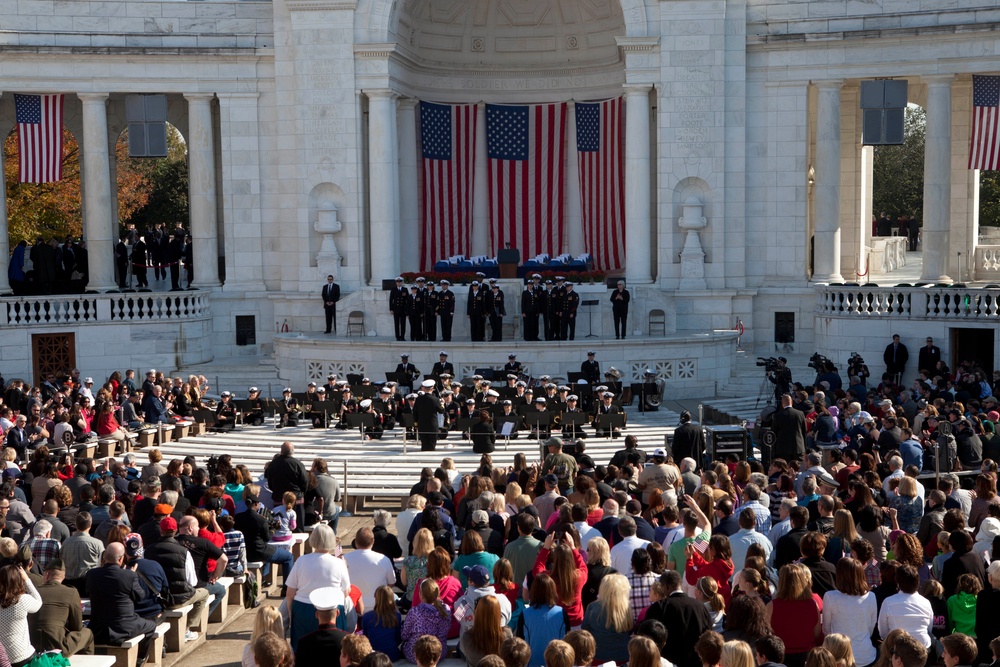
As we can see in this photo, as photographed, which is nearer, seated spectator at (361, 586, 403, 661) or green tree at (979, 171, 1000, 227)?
seated spectator at (361, 586, 403, 661)

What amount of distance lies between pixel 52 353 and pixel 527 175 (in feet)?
61.6

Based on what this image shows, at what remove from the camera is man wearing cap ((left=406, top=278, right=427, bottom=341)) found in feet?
135

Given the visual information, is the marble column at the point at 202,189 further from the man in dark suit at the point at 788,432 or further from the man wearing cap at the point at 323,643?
the man wearing cap at the point at 323,643

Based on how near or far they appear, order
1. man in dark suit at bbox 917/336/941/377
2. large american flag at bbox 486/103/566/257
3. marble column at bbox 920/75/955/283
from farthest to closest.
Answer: large american flag at bbox 486/103/566/257, marble column at bbox 920/75/955/283, man in dark suit at bbox 917/336/941/377

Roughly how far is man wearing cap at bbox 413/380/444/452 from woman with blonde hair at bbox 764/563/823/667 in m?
18.2

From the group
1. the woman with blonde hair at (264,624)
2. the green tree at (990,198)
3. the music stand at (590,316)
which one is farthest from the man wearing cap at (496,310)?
the green tree at (990,198)

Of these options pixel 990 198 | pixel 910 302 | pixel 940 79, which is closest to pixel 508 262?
pixel 910 302

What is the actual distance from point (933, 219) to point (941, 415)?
1920cm

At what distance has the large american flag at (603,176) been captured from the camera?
49625 millimetres

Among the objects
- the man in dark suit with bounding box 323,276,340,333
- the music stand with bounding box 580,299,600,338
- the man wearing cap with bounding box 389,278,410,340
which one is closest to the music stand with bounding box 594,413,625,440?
the music stand with bounding box 580,299,600,338

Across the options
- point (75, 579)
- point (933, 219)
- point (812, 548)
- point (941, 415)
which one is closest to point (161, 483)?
point (75, 579)

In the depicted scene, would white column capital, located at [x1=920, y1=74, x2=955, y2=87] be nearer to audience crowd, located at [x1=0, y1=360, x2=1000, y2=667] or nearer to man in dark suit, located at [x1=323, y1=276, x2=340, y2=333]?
man in dark suit, located at [x1=323, y1=276, x2=340, y2=333]

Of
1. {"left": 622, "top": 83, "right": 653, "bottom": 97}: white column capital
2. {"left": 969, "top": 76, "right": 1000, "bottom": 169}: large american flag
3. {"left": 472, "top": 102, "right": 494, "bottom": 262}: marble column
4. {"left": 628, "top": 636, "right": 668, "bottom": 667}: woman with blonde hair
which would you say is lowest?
{"left": 628, "top": 636, "right": 668, "bottom": 667}: woman with blonde hair

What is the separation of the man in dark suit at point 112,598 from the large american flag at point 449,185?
3545 centimetres
